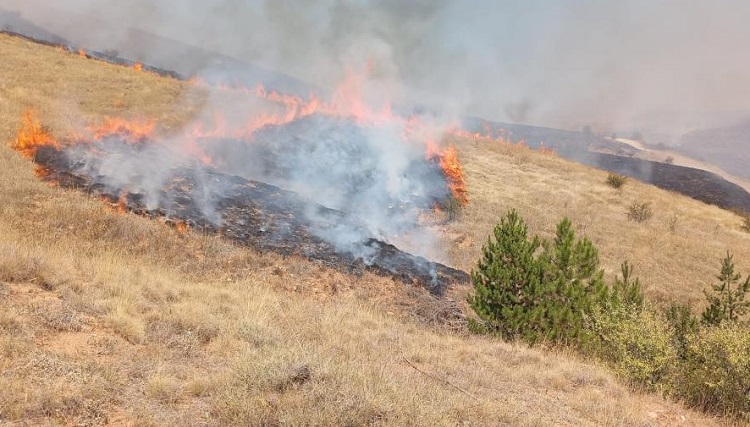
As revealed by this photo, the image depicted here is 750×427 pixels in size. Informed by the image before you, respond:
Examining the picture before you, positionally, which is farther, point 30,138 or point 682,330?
point 30,138

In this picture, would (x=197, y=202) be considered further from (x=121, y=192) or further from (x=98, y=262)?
(x=98, y=262)

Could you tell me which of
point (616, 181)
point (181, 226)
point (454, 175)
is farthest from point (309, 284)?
point (616, 181)

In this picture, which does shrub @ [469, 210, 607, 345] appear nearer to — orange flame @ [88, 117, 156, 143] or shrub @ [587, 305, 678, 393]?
shrub @ [587, 305, 678, 393]

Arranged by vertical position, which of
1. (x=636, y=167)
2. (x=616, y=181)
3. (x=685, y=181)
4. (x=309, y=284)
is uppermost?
(x=636, y=167)

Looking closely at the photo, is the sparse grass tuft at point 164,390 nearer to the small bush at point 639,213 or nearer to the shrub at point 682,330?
the shrub at point 682,330

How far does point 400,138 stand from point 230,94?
1652cm

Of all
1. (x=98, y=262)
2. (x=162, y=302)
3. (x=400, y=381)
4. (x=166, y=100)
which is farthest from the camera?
(x=166, y=100)

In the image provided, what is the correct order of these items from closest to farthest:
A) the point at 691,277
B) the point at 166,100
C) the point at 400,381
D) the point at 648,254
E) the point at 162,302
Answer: the point at 400,381 < the point at 162,302 < the point at 691,277 < the point at 648,254 < the point at 166,100

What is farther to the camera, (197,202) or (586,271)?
(197,202)

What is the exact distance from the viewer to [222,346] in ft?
21.7

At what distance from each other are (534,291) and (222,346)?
7.53m

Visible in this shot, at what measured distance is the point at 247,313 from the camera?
826 centimetres

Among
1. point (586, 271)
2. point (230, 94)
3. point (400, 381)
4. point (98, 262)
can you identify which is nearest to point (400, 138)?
point (230, 94)

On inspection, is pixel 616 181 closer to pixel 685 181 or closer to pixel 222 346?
pixel 685 181
